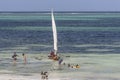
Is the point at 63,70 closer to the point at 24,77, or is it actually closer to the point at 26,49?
the point at 24,77

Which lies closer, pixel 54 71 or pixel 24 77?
pixel 24 77

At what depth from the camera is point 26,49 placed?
6181cm

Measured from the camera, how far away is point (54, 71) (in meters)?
42.9

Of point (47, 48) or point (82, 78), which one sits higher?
point (47, 48)

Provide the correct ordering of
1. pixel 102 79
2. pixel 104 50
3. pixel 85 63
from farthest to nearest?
pixel 104 50
pixel 85 63
pixel 102 79

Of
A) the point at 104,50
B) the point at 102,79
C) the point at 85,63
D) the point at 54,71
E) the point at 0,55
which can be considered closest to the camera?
the point at 102,79

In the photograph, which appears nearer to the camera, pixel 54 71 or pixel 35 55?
pixel 54 71

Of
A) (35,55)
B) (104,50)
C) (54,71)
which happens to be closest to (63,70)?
(54,71)

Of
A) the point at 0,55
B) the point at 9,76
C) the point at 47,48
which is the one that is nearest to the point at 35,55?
the point at 0,55

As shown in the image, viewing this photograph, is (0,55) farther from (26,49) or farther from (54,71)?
(54,71)

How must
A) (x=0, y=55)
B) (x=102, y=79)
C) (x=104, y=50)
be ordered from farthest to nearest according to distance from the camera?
(x=104, y=50) < (x=0, y=55) < (x=102, y=79)

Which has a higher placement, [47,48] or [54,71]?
[47,48]

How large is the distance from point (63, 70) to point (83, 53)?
14.0 metres

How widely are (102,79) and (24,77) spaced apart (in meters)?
6.99
